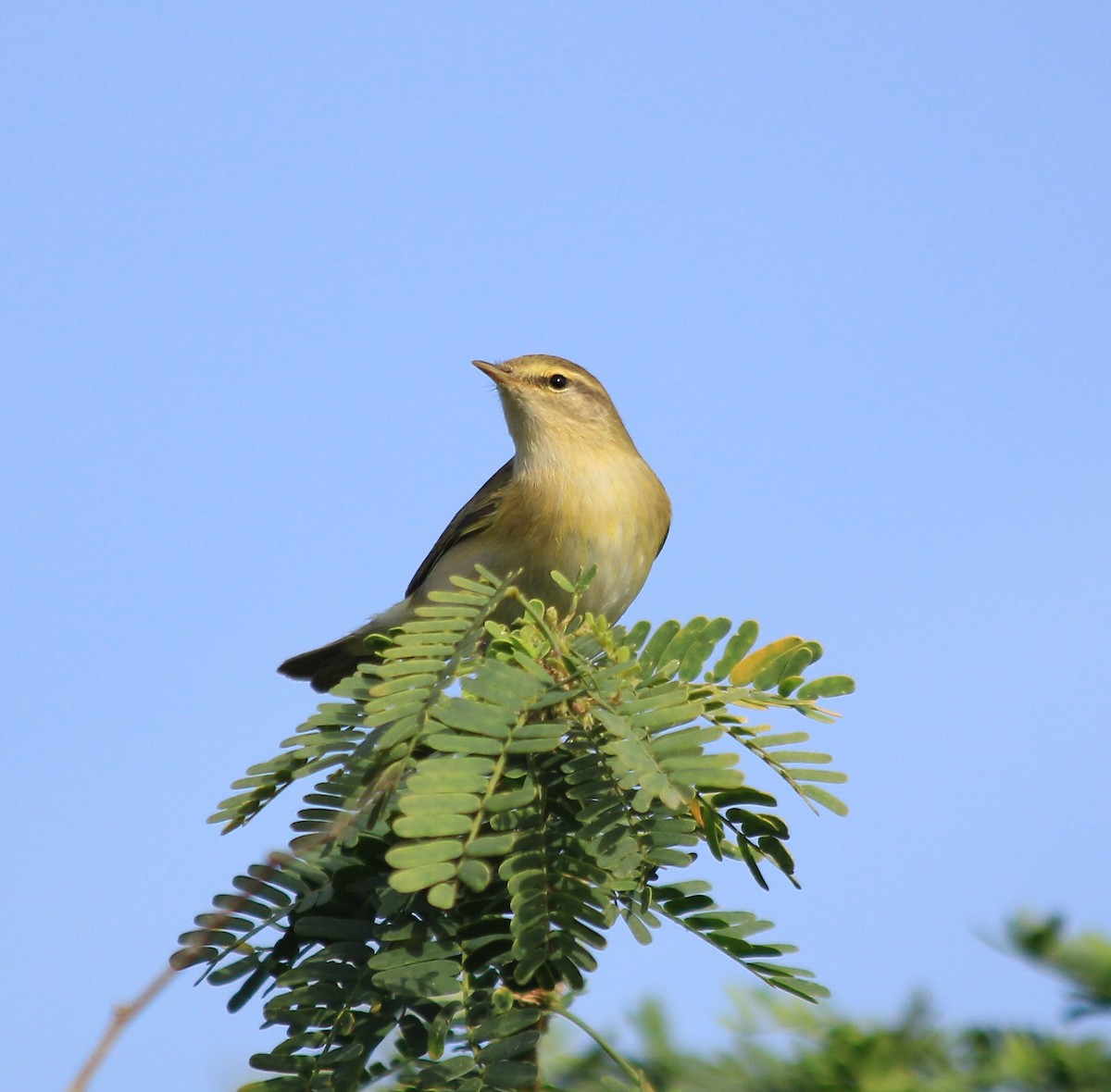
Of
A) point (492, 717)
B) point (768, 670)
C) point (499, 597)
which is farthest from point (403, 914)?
point (768, 670)

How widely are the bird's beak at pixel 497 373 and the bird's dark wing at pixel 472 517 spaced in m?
0.47

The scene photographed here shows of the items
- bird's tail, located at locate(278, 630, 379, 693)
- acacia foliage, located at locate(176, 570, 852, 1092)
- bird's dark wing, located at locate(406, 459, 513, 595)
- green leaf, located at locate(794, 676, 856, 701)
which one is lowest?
acacia foliage, located at locate(176, 570, 852, 1092)

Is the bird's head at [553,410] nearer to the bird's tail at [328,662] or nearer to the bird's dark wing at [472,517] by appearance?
the bird's dark wing at [472,517]

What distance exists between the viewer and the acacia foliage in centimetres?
245

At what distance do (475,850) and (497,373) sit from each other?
17.6 feet

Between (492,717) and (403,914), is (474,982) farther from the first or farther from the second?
(492,717)

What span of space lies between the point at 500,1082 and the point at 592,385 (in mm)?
6145

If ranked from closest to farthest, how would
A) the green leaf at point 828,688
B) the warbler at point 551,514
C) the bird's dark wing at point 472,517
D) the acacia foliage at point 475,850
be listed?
the acacia foliage at point 475,850
the green leaf at point 828,688
the warbler at point 551,514
the bird's dark wing at point 472,517

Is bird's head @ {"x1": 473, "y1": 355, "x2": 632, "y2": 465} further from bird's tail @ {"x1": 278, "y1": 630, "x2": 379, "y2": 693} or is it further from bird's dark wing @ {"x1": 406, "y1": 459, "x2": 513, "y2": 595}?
bird's tail @ {"x1": 278, "y1": 630, "x2": 379, "y2": 693}

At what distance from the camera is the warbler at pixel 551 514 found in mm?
6703

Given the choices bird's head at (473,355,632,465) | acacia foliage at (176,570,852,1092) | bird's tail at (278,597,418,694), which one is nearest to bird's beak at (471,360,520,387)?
bird's head at (473,355,632,465)

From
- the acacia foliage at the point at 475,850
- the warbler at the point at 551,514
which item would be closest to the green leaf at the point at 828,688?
the acacia foliage at the point at 475,850

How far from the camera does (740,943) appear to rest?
2.74 metres

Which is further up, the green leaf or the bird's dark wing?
the bird's dark wing
